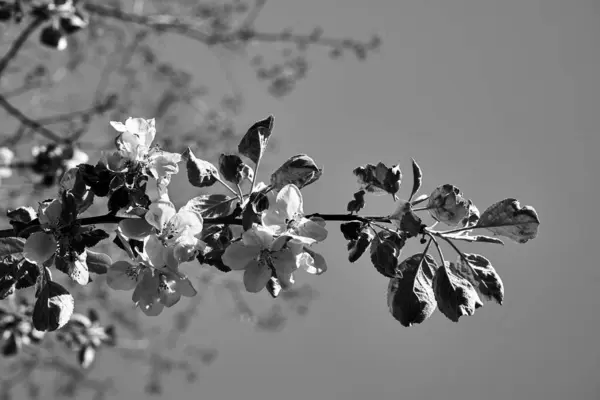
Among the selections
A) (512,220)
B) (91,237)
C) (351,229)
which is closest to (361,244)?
(351,229)

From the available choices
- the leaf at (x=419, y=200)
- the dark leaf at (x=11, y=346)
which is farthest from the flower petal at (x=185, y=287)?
the dark leaf at (x=11, y=346)

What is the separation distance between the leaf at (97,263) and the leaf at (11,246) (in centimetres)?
16

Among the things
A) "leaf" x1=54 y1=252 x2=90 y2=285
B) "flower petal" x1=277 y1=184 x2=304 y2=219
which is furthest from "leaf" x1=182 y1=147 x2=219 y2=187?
"leaf" x1=54 y1=252 x2=90 y2=285

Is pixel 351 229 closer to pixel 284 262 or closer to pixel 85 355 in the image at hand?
pixel 284 262

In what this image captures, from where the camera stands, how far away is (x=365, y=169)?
1.26 m

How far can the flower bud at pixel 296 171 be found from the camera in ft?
3.92

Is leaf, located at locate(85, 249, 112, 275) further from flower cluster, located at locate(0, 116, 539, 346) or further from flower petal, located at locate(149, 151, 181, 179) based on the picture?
flower petal, located at locate(149, 151, 181, 179)

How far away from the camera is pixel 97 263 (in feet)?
4.36

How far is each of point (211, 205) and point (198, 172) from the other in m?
0.09

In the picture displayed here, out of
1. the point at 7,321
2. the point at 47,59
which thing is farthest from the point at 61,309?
the point at 47,59

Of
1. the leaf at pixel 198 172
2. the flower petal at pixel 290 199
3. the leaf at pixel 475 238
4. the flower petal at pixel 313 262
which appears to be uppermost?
the leaf at pixel 475 238

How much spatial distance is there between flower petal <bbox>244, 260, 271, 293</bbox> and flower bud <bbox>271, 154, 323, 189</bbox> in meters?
0.20

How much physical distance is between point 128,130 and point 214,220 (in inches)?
12.5

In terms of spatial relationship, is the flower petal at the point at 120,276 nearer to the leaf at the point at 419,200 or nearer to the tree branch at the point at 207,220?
the tree branch at the point at 207,220
